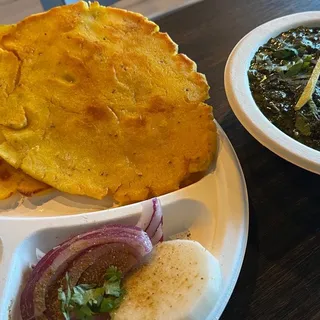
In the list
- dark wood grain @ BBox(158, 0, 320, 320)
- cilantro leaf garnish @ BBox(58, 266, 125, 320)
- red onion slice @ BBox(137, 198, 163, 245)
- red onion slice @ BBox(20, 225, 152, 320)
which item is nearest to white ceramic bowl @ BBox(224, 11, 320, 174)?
dark wood grain @ BBox(158, 0, 320, 320)

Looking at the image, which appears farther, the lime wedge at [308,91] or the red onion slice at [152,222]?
the lime wedge at [308,91]

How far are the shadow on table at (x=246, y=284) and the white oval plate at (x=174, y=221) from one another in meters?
0.11

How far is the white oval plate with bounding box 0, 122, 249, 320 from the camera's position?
155cm

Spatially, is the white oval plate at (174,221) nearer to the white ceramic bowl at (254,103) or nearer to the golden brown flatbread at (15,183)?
the golden brown flatbread at (15,183)

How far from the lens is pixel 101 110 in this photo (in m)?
1.85

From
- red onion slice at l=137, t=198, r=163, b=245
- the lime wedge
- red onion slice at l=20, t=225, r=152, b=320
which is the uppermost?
the lime wedge

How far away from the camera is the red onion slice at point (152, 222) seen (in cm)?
165

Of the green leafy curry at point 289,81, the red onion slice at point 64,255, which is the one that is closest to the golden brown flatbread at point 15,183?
the red onion slice at point 64,255

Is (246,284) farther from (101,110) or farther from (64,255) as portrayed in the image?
(101,110)

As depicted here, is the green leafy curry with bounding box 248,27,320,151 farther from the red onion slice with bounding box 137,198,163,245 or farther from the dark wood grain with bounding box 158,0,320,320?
the red onion slice with bounding box 137,198,163,245

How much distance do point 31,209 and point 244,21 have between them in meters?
1.73

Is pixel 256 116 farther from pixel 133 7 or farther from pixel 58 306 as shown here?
pixel 133 7

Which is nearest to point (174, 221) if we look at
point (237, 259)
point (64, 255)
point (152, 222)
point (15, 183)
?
point (152, 222)

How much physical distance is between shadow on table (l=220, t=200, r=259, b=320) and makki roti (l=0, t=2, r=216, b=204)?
0.34m
